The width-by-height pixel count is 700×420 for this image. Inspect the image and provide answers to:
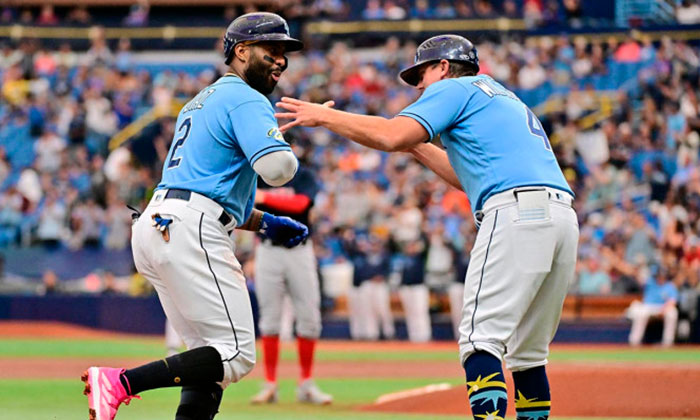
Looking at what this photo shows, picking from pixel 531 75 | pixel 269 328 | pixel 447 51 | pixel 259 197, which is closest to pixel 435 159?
pixel 447 51

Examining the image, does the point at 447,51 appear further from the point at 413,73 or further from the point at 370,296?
the point at 370,296

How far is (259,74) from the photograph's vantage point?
607cm

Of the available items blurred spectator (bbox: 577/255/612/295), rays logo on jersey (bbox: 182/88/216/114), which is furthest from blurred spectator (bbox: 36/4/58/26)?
rays logo on jersey (bbox: 182/88/216/114)

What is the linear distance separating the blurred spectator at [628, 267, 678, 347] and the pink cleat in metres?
13.2

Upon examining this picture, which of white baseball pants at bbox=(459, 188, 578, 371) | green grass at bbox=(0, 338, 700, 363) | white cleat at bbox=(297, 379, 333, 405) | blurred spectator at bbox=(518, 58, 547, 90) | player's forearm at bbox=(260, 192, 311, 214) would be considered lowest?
green grass at bbox=(0, 338, 700, 363)

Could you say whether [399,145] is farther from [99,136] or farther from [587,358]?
[99,136]

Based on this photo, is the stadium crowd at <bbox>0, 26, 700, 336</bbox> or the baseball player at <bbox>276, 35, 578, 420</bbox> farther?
the stadium crowd at <bbox>0, 26, 700, 336</bbox>

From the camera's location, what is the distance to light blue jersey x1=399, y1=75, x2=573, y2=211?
5793 mm

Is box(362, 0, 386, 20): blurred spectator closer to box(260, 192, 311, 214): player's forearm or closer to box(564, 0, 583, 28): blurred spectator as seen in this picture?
box(564, 0, 583, 28): blurred spectator

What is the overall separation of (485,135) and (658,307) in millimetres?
12622

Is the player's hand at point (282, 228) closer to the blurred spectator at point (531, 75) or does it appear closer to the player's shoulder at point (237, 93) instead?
the player's shoulder at point (237, 93)

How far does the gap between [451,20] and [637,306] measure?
10368 millimetres

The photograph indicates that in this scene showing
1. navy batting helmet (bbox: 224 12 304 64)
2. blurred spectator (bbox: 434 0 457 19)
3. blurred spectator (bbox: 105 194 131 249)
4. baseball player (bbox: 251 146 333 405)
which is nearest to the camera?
navy batting helmet (bbox: 224 12 304 64)

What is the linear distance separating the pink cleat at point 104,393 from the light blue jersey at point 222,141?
102 centimetres
